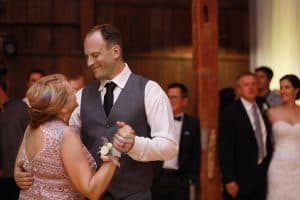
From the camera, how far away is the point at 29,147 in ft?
7.19

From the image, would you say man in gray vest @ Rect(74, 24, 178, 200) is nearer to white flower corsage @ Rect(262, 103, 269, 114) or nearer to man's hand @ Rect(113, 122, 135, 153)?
man's hand @ Rect(113, 122, 135, 153)

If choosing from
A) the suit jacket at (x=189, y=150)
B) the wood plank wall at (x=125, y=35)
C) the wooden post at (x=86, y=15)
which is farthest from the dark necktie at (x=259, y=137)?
the wooden post at (x=86, y=15)

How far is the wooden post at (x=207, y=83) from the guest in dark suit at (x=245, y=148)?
0.10 metres

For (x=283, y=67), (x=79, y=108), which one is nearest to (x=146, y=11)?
(x=283, y=67)

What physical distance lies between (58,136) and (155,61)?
15.9ft

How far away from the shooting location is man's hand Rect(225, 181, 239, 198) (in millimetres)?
4535

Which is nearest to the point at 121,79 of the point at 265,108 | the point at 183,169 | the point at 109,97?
the point at 109,97

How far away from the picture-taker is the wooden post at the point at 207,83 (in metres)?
4.64

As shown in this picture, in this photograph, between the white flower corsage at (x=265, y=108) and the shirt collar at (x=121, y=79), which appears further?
the white flower corsage at (x=265, y=108)

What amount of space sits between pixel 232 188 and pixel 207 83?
0.77m

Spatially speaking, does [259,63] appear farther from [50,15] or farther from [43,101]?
[43,101]

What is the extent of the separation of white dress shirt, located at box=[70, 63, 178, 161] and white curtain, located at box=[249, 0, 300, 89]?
3.70 m

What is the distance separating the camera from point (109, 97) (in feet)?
8.07

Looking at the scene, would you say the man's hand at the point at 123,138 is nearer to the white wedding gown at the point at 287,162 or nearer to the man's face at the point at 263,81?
the white wedding gown at the point at 287,162
